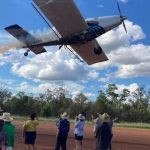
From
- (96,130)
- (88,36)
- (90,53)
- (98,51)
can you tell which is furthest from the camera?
(90,53)

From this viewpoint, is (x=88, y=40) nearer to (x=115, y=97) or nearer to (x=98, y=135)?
(x=98, y=135)

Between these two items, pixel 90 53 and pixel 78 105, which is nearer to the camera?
pixel 90 53

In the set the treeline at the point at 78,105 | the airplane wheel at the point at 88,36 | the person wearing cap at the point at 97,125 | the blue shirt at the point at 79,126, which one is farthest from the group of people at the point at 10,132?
the treeline at the point at 78,105

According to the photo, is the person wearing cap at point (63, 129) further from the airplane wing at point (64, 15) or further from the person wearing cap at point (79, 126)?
the airplane wing at point (64, 15)

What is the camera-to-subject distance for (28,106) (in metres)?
105

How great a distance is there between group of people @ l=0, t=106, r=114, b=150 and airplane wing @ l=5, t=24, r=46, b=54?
43.9ft

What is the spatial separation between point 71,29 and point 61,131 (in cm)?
1202

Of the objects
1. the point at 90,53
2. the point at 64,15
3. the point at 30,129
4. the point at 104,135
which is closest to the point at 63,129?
the point at 30,129

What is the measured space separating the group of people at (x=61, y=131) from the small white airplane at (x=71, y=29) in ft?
30.3

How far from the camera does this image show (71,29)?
89.6 ft

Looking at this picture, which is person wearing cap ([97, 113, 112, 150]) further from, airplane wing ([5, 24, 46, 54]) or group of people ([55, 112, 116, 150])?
airplane wing ([5, 24, 46, 54])

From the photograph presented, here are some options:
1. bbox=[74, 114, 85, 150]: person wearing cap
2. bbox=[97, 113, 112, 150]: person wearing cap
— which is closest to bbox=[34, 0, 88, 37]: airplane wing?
bbox=[74, 114, 85, 150]: person wearing cap

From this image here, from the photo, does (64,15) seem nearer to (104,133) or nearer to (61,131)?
(61,131)

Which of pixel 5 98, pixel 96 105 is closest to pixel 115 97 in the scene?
pixel 96 105
